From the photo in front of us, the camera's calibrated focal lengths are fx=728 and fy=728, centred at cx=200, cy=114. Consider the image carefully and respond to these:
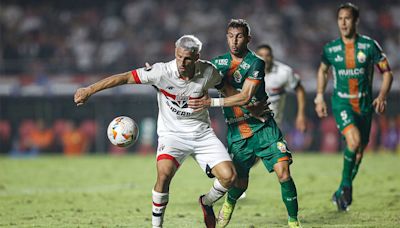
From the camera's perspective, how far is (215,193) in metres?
7.96

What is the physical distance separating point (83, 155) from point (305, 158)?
715cm

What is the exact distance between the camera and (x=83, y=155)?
22734mm

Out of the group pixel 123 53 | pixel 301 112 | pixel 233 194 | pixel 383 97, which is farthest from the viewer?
pixel 123 53

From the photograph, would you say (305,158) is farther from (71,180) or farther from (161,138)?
(161,138)

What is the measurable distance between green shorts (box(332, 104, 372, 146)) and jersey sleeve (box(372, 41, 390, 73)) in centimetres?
66

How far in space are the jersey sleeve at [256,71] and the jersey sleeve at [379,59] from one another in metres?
2.57

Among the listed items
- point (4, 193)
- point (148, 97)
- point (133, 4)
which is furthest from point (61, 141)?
point (4, 193)

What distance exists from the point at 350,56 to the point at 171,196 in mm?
3713

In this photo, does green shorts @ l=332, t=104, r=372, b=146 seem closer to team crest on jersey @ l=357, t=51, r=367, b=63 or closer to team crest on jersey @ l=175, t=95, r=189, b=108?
team crest on jersey @ l=357, t=51, r=367, b=63

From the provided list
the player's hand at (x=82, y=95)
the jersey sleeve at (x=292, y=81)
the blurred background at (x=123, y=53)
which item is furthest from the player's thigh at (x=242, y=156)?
the blurred background at (x=123, y=53)

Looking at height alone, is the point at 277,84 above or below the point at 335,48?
below

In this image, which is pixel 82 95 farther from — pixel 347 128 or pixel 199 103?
pixel 347 128

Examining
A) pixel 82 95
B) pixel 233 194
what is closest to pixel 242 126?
pixel 233 194

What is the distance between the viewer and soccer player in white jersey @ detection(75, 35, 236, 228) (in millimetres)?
7344
